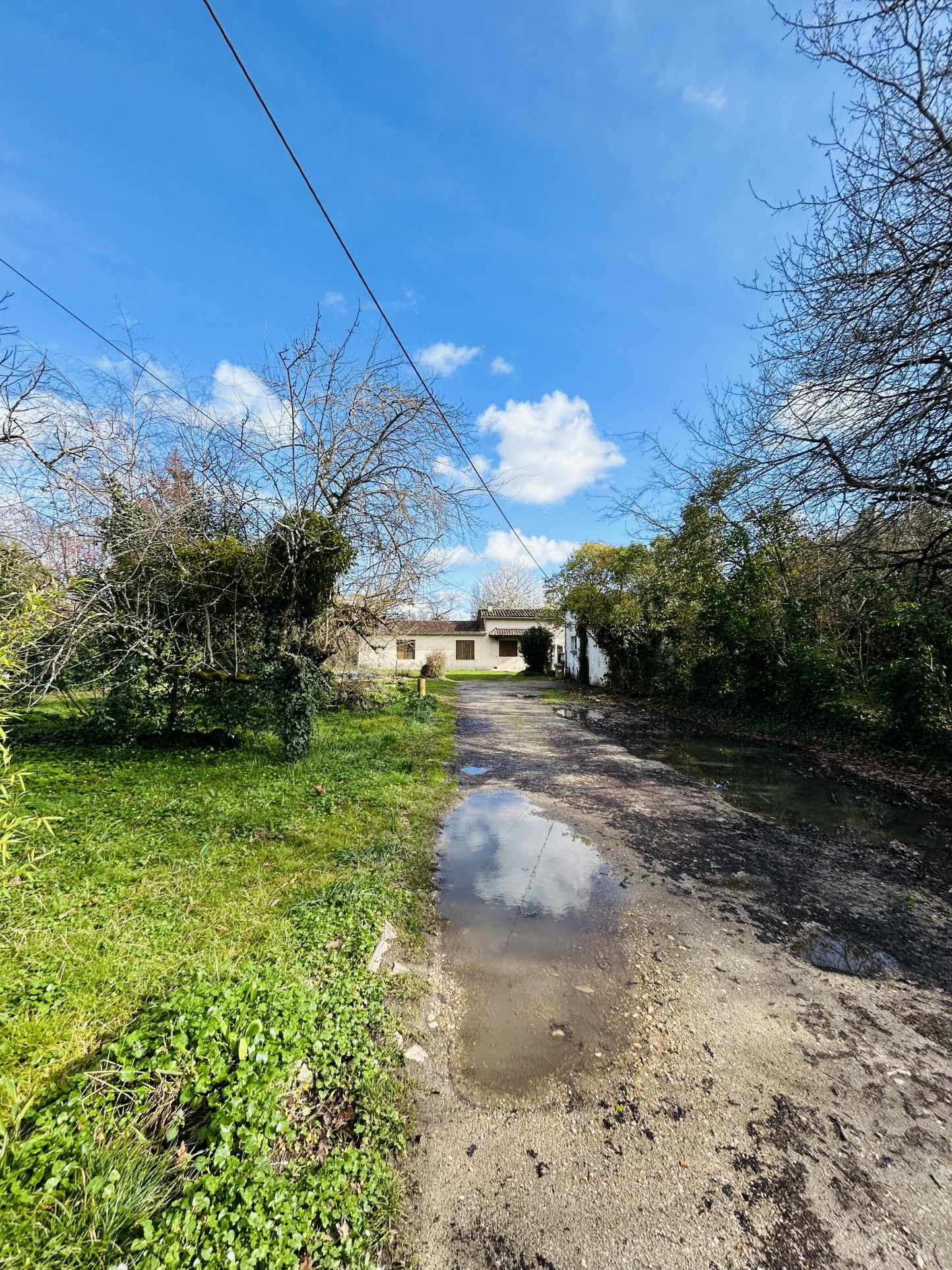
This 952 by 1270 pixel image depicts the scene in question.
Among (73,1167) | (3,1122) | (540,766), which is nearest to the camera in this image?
(73,1167)

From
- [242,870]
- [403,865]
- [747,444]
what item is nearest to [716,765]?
[747,444]

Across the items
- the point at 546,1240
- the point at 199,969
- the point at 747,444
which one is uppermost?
the point at 747,444

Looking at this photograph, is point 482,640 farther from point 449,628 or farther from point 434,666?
point 434,666

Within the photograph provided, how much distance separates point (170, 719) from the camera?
6.52 meters

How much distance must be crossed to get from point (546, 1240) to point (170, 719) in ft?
21.8

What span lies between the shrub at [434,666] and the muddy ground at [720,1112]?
17735 millimetres

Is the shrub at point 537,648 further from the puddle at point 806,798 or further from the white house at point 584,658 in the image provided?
the puddle at point 806,798

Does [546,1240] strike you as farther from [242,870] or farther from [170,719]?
[170,719]

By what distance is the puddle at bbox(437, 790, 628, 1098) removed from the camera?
2.22 metres

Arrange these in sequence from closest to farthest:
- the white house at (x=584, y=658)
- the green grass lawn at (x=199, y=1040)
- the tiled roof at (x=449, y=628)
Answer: the green grass lawn at (x=199, y=1040), the white house at (x=584, y=658), the tiled roof at (x=449, y=628)

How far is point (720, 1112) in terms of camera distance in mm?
1934

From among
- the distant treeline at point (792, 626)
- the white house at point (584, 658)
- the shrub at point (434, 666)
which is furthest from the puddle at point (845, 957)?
the shrub at point (434, 666)

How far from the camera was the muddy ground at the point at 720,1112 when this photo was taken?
1.52m

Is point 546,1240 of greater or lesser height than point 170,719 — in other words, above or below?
below
